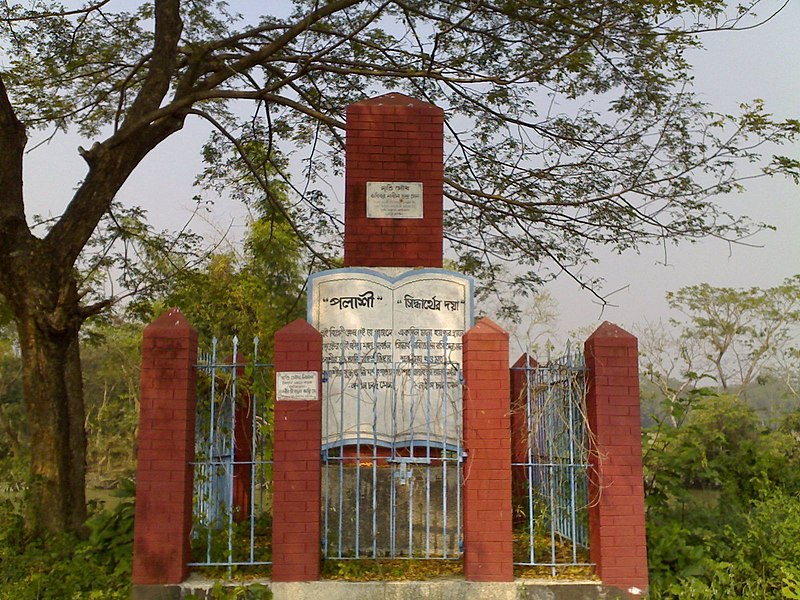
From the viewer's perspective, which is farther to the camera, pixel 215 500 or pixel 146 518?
pixel 215 500

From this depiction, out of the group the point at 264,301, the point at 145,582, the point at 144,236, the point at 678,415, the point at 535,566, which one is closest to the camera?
the point at 145,582

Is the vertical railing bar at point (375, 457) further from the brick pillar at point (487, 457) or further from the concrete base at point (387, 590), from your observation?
the brick pillar at point (487, 457)

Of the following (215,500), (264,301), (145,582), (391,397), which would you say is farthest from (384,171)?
(264,301)

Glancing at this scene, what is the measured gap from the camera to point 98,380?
114ft

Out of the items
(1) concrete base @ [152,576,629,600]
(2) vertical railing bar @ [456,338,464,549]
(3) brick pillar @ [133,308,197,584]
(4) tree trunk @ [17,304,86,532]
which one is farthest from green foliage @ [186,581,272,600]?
(4) tree trunk @ [17,304,86,532]

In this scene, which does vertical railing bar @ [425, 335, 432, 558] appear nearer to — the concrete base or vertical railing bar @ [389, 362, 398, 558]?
vertical railing bar @ [389, 362, 398, 558]

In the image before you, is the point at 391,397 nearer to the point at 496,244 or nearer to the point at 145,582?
the point at 145,582

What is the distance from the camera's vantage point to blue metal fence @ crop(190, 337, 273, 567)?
6105 millimetres

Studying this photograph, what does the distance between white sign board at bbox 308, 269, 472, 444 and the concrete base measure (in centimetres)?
130

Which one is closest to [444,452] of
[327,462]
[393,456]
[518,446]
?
[393,456]

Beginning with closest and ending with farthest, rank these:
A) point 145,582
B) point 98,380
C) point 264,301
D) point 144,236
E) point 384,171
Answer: point 145,582 → point 384,171 → point 144,236 → point 264,301 → point 98,380

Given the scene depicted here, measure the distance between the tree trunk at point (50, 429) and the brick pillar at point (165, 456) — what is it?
2.71 meters

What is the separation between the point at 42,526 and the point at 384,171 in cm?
518

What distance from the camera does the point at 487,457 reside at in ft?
19.5
